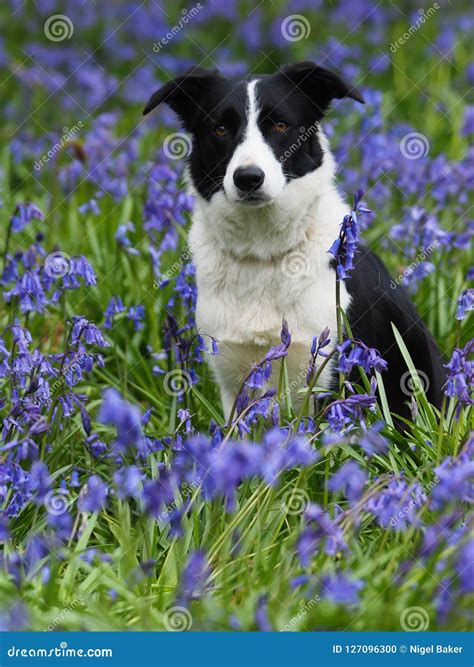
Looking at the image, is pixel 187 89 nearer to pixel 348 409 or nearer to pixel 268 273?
pixel 268 273

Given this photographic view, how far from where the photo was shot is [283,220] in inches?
155

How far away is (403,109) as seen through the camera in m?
7.68

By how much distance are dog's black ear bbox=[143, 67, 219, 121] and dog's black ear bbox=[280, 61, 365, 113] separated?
32cm

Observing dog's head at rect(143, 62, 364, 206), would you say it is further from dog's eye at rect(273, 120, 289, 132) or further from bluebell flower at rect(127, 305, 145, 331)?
bluebell flower at rect(127, 305, 145, 331)

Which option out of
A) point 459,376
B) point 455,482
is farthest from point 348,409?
point 455,482

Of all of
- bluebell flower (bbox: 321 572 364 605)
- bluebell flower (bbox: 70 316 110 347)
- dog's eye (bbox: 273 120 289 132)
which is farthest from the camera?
dog's eye (bbox: 273 120 289 132)

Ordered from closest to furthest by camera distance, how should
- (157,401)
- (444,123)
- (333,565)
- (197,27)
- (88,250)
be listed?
(333,565), (157,401), (88,250), (444,123), (197,27)

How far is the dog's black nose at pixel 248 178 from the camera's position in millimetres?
3621

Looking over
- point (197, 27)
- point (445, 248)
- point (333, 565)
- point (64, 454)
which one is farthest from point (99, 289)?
point (197, 27)

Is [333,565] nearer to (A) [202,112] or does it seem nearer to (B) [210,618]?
(B) [210,618]

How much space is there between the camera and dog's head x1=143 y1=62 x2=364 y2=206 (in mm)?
3691

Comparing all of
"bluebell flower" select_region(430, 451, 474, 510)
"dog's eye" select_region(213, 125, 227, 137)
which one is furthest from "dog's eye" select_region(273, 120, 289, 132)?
"bluebell flower" select_region(430, 451, 474, 510)

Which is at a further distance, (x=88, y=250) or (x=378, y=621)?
(x=88, y=250)

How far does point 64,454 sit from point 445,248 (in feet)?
7.41
